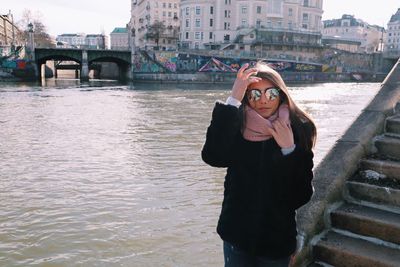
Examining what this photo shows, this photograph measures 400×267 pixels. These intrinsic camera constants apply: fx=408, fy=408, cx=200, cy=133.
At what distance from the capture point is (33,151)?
38.2 ft

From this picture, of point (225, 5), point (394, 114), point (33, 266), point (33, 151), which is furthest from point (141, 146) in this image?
point (225, 5)

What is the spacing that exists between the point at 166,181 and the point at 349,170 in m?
5.10

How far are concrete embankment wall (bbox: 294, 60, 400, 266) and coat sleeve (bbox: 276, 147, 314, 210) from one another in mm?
1088

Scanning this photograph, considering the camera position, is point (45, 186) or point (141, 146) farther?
point (141, 146)

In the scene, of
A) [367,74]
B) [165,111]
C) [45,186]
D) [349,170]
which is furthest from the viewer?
[367,74]

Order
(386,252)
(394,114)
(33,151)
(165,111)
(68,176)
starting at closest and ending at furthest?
(386,252) < (394,114) < (68,176) < (33,151) < (165,111)

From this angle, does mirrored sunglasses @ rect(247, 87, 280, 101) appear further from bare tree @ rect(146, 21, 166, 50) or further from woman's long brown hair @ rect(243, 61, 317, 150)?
bare tree @ rect(146, 21, 166, 50)

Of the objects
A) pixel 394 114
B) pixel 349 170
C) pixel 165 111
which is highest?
pixel 394 114

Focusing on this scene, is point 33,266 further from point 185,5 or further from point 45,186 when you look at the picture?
point 185,5

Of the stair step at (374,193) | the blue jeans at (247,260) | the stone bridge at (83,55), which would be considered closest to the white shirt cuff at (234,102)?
the blue jeans at (247,260)

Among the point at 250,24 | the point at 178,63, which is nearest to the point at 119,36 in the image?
the point at 250,24

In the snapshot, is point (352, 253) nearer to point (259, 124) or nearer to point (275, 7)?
point (259, 124)

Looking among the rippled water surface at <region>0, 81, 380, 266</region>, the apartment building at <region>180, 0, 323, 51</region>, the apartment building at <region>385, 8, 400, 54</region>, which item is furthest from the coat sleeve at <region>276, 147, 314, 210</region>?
the apartment building at <region>385, 8, 400, 54</region>

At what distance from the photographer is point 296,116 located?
2.41m
